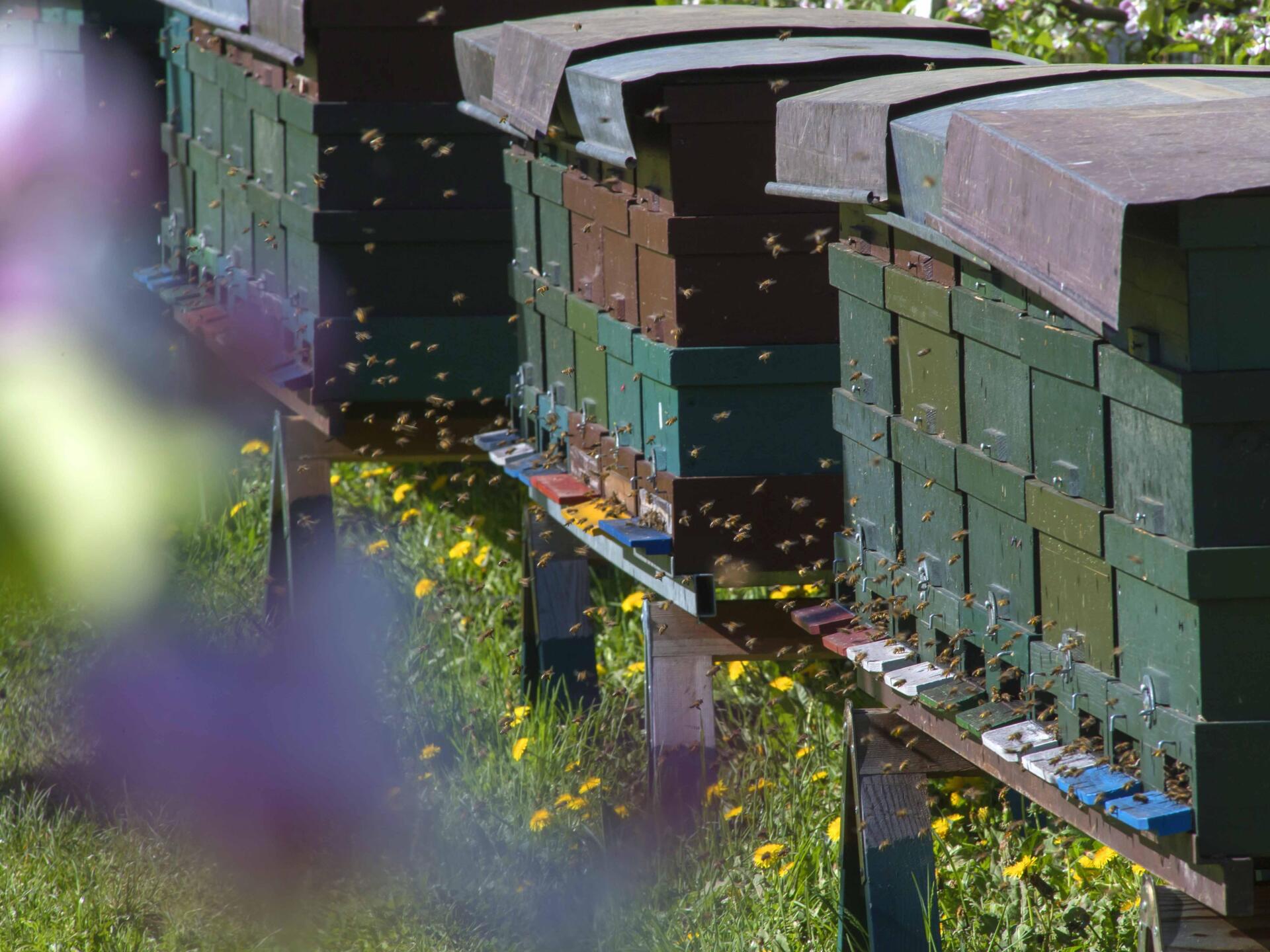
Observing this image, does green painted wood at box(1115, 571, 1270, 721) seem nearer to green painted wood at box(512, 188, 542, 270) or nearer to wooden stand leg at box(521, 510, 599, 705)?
green painted wood at box(512, 188, 542, 270)

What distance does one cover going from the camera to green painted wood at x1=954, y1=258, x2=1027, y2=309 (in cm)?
390

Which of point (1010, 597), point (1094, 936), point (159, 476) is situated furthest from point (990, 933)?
point (159, 476)

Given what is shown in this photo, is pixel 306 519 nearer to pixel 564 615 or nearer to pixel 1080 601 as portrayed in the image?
pixel 564 615

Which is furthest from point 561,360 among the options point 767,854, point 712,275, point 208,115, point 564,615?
point 208,115

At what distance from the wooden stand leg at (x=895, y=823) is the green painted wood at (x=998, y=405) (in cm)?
94

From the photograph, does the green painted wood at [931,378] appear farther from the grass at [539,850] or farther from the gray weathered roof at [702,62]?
the grass at [539,850]

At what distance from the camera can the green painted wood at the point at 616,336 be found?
5641 millimetres

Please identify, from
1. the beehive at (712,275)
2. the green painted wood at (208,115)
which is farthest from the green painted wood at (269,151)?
the beehive at (712,275)

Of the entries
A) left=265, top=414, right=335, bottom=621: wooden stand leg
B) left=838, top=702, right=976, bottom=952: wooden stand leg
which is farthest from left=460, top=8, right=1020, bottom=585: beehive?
left=265, top=414, right=335, bottom=621: wooden stand leg

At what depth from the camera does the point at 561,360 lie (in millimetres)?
6508

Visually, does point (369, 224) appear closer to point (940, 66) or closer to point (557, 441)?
point (557, 441)

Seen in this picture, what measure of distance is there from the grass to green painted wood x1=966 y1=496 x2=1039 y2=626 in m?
1.22

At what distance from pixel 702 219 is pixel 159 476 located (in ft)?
20.2

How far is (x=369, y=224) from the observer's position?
7.48 meters
